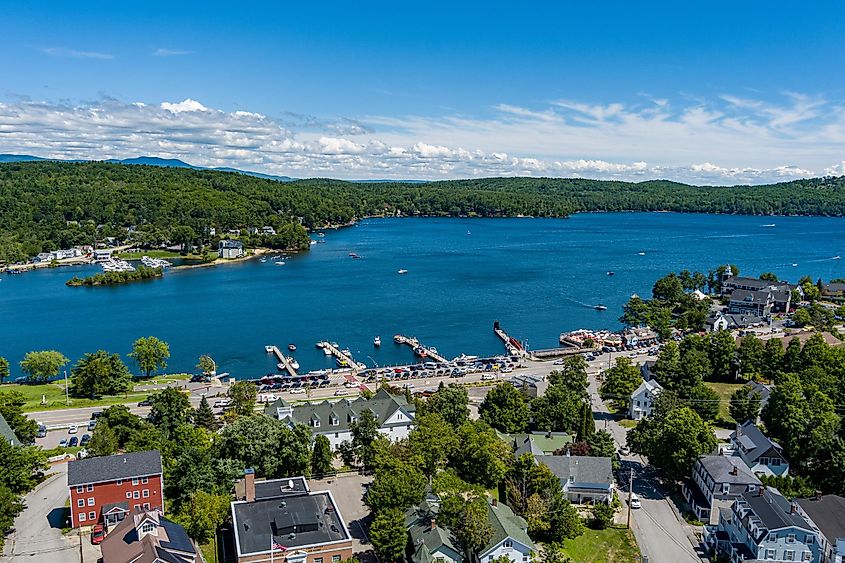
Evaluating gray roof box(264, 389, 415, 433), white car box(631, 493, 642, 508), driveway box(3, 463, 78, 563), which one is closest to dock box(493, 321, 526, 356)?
gray roof box(264, 389, 415, 433)

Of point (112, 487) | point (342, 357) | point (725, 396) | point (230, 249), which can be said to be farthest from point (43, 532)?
point (230, 249)

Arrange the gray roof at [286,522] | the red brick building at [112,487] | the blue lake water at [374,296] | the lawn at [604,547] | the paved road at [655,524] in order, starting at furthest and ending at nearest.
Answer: the blue lake water at [374,296]
the red brick building at [112,487]
the paved road at [655,524]
the lawn at [604,547]
the gray roof at [286,522]

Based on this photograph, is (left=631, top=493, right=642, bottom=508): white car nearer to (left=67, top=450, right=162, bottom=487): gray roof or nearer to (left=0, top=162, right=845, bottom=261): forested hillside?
(left=67, top=450, right=162, bottom=487): gray roof

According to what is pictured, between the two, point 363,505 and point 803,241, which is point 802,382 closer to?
point 363,505

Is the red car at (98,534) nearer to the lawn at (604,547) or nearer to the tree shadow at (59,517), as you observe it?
the tree shadow at (59,517)

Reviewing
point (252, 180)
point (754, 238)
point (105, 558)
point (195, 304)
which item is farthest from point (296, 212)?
point (105, 558)

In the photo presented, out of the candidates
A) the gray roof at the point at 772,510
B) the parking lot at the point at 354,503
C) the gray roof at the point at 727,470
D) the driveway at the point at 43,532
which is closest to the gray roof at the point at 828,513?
the gray roof at the point at 772,510
